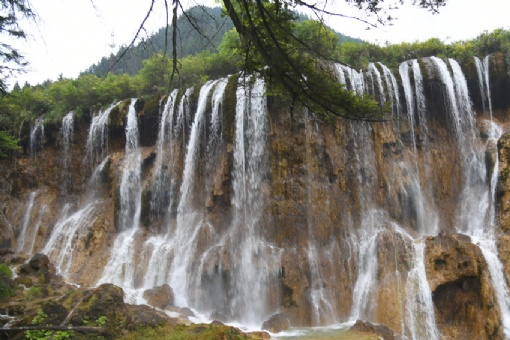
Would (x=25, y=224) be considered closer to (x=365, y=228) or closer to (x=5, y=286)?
(x=5, y=286)

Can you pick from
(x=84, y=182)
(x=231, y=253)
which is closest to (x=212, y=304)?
(x=231, y=253)

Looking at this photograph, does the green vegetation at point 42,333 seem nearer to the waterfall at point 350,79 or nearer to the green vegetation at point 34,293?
the green vegetation at point 34,293

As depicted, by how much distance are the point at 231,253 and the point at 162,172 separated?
19.3 feet

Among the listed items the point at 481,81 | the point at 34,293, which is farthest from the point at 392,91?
the point at 34,293

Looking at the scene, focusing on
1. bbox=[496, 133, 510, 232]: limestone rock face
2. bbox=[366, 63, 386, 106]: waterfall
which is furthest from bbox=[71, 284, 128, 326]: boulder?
bbox=[366, 63, 386, 106]: waterfall

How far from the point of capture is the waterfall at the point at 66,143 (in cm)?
2088

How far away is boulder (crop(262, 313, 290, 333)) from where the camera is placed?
11.4m

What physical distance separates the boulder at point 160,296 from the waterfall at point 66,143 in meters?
10.2

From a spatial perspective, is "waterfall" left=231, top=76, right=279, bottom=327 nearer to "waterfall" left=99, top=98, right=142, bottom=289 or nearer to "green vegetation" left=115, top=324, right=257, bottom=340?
"waterfall" left=99, top=98, right=142, bottom=289

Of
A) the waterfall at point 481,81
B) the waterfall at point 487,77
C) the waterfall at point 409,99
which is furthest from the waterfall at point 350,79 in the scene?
the waterfall at point 487,77

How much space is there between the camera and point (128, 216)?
59.2ft

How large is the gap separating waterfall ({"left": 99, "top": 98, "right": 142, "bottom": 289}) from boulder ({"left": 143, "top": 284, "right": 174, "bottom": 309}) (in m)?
1.85

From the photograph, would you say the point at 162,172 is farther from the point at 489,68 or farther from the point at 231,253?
the point at 489,68

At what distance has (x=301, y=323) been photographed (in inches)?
485
